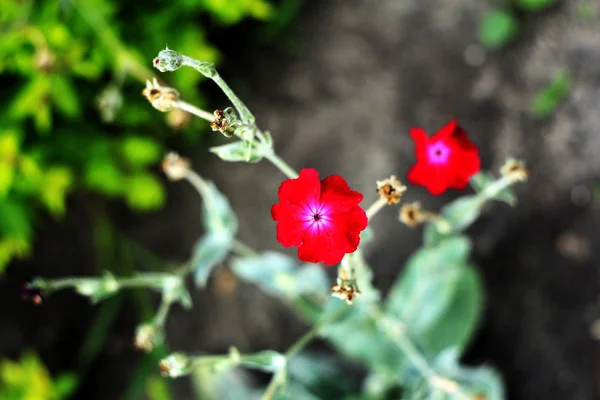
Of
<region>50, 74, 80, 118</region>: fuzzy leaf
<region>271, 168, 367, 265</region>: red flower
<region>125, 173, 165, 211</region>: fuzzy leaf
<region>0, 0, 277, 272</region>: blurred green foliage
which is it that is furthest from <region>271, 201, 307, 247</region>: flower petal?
<region>125, 173, 165, 211</region>: fuzzy leaf

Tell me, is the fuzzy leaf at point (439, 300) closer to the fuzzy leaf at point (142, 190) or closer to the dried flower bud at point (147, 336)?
the dried flower bud at point (147, 336)

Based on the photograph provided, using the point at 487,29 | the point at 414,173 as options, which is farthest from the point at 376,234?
the point at 414,173

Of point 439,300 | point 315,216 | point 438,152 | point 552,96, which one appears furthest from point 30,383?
point 552,96

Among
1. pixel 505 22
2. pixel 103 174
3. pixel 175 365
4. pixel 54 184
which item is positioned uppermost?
pixel 505 22

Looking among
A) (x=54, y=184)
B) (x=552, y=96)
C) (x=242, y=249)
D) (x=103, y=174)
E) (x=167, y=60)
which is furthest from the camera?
(x=552, y=96)

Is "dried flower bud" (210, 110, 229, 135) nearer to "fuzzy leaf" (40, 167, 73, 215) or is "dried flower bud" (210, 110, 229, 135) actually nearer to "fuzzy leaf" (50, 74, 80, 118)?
"fuzzy leaf" (50, 74, 80, 118)

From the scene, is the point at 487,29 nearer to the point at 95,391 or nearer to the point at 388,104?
the point at 388,104

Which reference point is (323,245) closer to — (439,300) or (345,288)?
(345,288)
